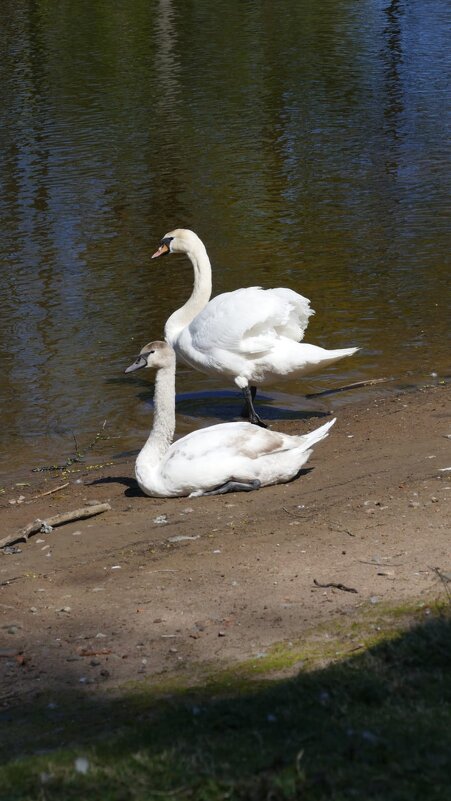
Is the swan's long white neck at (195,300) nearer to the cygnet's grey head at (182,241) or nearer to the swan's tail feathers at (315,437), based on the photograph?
the cygnet's grey head at (182,241)

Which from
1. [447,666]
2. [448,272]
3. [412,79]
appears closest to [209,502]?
[447,666]

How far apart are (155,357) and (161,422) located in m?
0.47

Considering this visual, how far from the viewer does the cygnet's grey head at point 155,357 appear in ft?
25.0

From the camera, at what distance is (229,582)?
5.37 m

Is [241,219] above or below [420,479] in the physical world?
below

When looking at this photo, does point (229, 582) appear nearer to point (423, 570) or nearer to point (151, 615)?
point (151, 615)

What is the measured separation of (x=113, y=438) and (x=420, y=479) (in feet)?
9.93

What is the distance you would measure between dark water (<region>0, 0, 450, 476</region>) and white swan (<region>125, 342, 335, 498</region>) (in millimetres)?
1663

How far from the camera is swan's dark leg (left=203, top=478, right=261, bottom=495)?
698 centimetres

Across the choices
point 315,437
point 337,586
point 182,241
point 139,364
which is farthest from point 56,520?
point 182,241

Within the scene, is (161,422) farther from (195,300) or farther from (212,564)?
(195,300)

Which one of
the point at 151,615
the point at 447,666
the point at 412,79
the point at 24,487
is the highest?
the point at 447,666

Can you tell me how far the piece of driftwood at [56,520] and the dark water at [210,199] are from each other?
1758 millimetres

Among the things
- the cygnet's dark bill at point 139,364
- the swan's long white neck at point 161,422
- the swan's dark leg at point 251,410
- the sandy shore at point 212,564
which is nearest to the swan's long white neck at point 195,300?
the swan's dark leg at point 251,410
